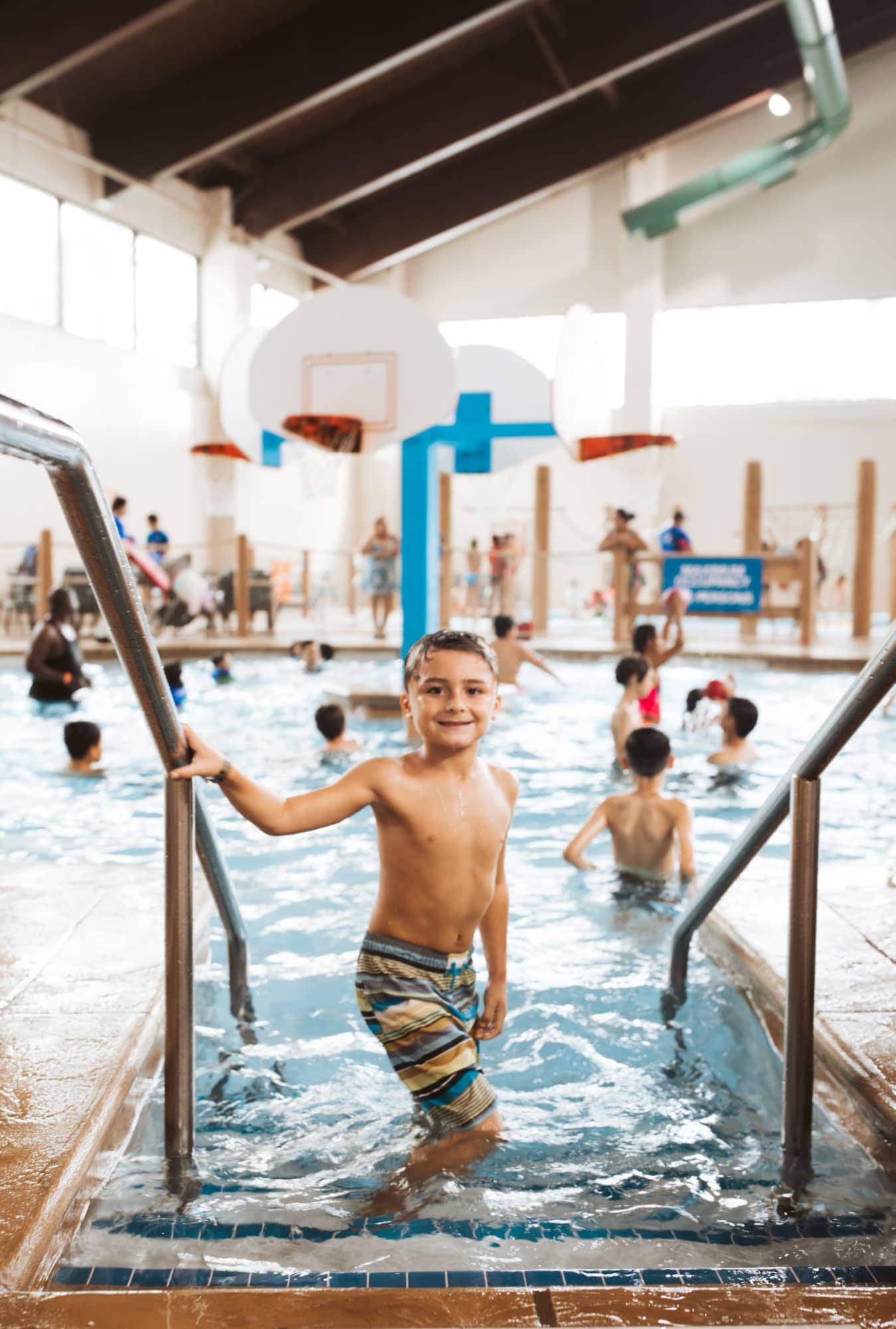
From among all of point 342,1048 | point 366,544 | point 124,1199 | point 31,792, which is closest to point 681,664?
point 366,544

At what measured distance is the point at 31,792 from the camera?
655cm

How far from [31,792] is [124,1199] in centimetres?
482

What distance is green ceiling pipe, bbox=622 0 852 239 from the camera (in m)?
16.6

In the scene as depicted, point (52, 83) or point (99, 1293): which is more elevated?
point (52, 83)

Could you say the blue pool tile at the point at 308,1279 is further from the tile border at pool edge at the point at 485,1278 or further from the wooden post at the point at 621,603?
the wooden post at the point at 621,603

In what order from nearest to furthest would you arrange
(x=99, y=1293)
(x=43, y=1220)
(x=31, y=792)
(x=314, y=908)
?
(x=99, y=1293)
(x=43, y=1220)
(x=314, y=908)
(x=31, y=792)

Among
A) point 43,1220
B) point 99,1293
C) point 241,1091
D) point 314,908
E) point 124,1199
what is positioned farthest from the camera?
point 314,908

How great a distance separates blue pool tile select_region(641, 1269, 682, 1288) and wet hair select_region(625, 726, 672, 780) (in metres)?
2.64

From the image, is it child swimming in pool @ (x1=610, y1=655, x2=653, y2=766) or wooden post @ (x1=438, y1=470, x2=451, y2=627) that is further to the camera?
wooden post @ (x1=438, y1=470, x2=451, y2=627)

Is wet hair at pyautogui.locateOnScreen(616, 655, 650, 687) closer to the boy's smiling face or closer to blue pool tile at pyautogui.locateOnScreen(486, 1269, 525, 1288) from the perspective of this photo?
the boy's smiling face

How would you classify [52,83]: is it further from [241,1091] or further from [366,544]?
[241,1091]

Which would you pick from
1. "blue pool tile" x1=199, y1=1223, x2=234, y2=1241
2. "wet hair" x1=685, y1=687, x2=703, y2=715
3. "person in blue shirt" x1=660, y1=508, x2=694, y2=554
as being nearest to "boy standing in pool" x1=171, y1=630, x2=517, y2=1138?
"blue pool tile" x1=199, y1=1223, x2=234, y2=1241

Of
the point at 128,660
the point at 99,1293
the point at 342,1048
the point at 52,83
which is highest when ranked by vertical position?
the point at 52,83

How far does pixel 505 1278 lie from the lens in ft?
5.67
